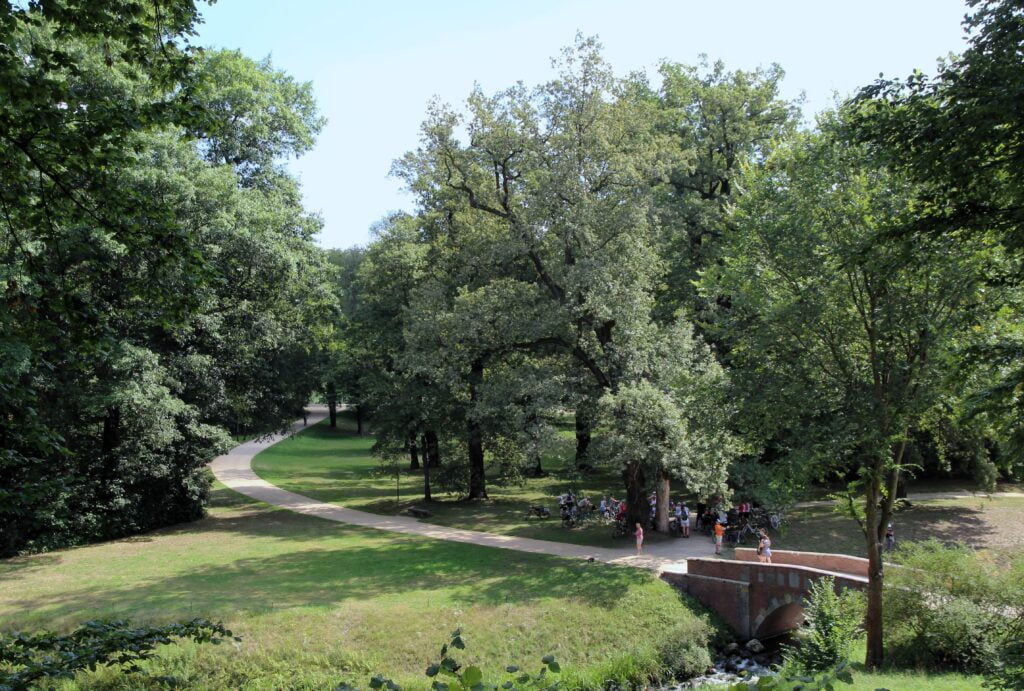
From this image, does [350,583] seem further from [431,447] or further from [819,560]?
[431,447]

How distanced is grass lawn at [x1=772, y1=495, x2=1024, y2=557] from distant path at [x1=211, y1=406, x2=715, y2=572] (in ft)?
10.8

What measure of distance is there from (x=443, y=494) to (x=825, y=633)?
23.0m

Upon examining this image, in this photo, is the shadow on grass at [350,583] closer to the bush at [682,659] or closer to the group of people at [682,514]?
the bush at [682,659]

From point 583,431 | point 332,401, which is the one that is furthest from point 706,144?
point 332,401

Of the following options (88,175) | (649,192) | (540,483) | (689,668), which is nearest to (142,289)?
(88,175)

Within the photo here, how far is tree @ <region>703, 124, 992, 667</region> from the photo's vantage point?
13.5 metres

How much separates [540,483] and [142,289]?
3158cm

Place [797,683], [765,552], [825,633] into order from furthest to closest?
[765,552] → [825,633] → [797,683]

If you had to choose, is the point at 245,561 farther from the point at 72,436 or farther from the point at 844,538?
the point at 844,538

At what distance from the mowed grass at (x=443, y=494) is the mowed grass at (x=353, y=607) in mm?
4093

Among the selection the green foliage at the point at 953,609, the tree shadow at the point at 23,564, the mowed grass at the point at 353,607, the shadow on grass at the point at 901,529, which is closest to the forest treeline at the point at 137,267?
the tree shadow at the point at 23,564

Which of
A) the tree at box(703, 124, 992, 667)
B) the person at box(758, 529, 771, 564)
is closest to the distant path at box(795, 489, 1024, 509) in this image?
the person at box(758, 529, 771, 564)

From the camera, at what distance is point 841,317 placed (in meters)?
14.8

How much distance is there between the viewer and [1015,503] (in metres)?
28.1
